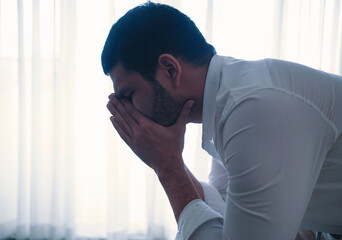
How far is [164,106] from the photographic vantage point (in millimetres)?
972

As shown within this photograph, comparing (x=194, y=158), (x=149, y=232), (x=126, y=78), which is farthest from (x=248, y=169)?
(x=149, y=232)

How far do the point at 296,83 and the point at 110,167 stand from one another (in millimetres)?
1511

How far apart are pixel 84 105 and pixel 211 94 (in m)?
1.35

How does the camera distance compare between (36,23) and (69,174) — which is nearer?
(36,23)

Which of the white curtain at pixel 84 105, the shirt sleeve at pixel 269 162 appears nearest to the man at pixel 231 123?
the shirt sleeve at pixel 269 162

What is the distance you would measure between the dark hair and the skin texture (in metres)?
0.02

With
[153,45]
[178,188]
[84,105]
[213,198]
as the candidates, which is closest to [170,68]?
[153,45]

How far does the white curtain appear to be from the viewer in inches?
77.5

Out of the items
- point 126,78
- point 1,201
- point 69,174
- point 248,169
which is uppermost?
point 126,78

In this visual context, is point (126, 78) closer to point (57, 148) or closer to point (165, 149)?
point (165, 149)

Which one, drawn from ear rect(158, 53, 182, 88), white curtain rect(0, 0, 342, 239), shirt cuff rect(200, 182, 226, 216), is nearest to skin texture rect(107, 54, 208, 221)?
ear rect(158, 53, 182, 88)

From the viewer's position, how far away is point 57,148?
2.09 m

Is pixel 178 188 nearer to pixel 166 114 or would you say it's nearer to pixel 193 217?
pixel 193 217

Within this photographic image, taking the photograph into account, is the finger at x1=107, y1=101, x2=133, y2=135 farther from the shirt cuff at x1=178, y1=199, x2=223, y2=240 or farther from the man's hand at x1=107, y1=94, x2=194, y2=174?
the shirt cuff at x1=178, y1=199, x2=223, y2=240
